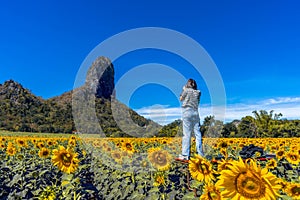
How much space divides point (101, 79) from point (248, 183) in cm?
Answer: 6103

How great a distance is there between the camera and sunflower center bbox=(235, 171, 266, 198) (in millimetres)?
1566

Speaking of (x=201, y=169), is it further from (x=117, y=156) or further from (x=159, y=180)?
(x=117, y=156)

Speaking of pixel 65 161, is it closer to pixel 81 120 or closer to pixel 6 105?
pixel 81 120

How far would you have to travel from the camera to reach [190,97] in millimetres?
6504

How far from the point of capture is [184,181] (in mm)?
3852

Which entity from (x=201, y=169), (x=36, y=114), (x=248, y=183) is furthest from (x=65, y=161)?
(x=36, y=114)

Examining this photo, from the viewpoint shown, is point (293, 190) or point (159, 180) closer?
point (293, 190)

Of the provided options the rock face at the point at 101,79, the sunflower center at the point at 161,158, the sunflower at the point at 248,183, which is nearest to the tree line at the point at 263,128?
the sunflower center at the point at 161,158

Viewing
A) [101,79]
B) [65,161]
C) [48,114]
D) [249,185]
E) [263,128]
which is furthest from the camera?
[101,79]

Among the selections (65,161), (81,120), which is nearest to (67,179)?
(65,161)

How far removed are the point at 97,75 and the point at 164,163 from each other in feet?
201

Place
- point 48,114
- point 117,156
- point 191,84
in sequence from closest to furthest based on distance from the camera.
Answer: point 117,156 → point 191,84 → point 48,114

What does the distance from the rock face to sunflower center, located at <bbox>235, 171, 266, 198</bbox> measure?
5543cm

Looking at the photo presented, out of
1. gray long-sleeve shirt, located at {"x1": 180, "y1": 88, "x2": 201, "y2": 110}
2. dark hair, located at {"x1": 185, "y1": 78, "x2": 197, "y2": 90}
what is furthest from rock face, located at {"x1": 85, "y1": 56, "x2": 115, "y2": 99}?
gray long-sleeve shirt, located at {"x1": 180, "y1": 88, "x2": 201, "y2": 110}
